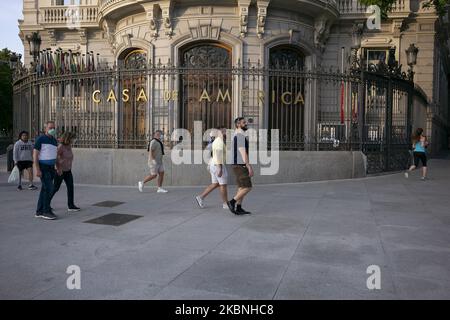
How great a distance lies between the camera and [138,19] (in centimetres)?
1845

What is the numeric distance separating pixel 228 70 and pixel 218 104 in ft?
→ 5.22

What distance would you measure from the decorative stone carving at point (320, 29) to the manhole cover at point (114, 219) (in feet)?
47.3

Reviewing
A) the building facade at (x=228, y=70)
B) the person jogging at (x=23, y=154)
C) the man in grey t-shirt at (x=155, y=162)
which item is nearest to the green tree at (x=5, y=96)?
the building facade at (x=228, y=70)

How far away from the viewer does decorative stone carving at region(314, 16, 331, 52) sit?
1881 cm

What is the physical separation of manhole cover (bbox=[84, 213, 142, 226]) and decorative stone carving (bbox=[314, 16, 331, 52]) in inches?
568

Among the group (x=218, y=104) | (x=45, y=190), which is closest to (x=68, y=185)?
(x=45, y=190)

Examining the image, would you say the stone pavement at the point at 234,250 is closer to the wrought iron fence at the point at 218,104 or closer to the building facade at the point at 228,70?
the wrought iron fence at the point at 218,104

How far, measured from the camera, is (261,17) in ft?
55.7

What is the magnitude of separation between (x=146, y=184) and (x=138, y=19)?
31.8 feet

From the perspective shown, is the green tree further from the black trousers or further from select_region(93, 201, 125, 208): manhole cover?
the black trousers

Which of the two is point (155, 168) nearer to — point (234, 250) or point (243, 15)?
point (234, 250)

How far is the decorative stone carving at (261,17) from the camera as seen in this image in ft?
55.2
